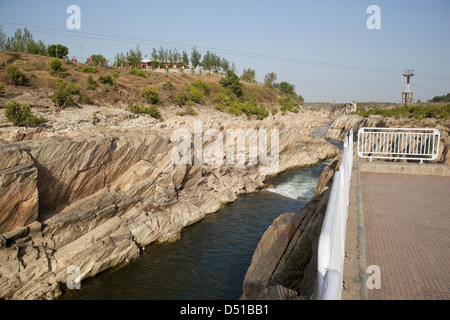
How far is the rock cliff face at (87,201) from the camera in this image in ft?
38.6

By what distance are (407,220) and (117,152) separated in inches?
588

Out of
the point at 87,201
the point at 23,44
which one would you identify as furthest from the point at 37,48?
the point at 87,201

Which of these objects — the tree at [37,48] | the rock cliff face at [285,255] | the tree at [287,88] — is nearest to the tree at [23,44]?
the tree at [37,48]

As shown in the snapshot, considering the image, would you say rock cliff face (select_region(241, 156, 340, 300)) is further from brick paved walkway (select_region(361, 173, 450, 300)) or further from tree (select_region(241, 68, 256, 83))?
tree (select_region(241, 68, 256, 83))

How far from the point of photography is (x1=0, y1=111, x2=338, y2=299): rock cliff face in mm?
11758

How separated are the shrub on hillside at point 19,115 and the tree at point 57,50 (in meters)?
29.9

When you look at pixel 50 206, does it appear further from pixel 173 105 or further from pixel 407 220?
pixel 173 105

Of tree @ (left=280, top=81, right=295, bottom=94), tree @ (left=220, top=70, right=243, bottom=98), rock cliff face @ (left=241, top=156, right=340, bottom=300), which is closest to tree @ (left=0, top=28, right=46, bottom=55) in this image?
tree @ (left=220, top=70, right=243, bottom=98)

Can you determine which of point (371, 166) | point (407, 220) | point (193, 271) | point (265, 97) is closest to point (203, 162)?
point (193, 271)

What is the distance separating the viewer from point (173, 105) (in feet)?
137

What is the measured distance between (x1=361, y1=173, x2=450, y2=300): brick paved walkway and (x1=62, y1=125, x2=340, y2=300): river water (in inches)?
267

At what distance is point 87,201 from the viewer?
1540cm

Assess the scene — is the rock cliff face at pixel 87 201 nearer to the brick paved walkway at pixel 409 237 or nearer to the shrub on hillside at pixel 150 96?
the brick paved walkway at pixel 409 237

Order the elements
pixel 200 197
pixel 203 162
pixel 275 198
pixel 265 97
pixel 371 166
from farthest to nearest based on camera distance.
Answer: pixel 265 97 → pixel 203 162 → pixel 275 198 → pixel 200 197 → pixel 371 166
